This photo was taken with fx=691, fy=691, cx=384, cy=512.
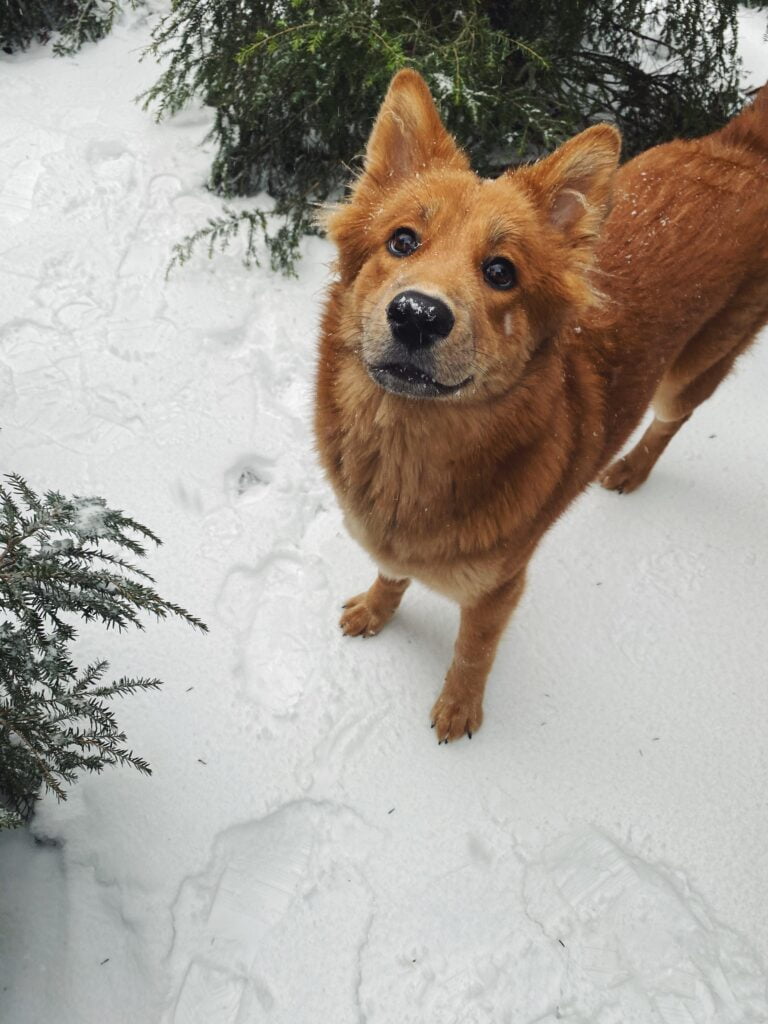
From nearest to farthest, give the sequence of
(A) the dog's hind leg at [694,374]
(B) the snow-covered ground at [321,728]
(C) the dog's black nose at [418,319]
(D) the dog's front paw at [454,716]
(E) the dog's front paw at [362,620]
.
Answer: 1. (C) the dog's black nose at [418,319]
2. (B) the snow-covered ground at [321,728]
3. (D) the dog's front paw at [454,716]
4. (A) the dog's hind leg at [694,374]
5. (E) the dog's front paw at [362,620]

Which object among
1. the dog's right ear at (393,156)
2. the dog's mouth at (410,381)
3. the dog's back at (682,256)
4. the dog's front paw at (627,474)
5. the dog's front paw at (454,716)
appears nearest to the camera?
the dog's mouth at (410,381)

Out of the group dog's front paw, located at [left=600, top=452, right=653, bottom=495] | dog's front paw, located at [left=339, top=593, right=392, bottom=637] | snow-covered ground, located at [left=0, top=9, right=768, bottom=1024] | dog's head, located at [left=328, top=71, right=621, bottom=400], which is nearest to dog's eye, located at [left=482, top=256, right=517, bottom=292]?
dog's head, located at [left=328, top=71, right=621, bottom=400]

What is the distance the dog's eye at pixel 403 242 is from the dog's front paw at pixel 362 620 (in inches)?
56.1

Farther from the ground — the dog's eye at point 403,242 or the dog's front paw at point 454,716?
the dog's eye at point 403,242

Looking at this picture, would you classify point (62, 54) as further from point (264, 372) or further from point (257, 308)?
point (264, 372)

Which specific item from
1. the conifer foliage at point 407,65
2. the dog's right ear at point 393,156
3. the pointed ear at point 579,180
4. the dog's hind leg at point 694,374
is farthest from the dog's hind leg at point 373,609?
the conifer foliage at point 407,65

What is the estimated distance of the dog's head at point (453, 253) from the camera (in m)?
1.70

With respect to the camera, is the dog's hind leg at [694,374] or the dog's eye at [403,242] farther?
the dog's hind leg at [694,374]

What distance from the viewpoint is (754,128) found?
2684mm

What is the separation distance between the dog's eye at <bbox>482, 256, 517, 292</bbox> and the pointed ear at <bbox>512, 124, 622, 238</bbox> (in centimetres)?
27

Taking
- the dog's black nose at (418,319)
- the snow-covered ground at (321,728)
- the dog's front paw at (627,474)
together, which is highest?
the dog's black nose at (418,319)

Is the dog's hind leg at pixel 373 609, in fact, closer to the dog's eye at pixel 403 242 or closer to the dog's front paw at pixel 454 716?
the dog's front paw at pixel 454 716

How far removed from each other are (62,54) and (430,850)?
5.15m

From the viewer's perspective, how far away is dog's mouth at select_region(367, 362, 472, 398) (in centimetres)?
174
